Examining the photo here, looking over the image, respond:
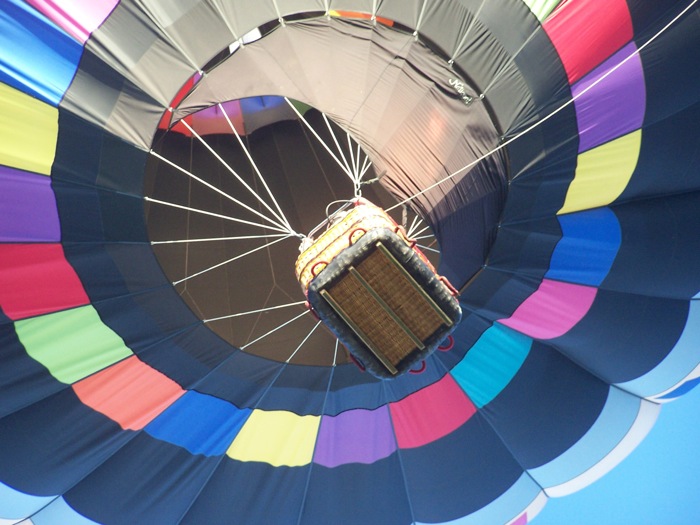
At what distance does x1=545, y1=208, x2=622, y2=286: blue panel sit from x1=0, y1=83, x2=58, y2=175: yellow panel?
216 centimetres

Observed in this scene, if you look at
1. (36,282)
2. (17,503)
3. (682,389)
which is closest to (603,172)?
(682,389)

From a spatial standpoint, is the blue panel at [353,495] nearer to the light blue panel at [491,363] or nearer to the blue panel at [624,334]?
the light blue panel at [491,363]

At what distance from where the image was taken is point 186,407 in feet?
14.5

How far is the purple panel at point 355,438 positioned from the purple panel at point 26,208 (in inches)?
62.6

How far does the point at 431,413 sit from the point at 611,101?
68.5 inches

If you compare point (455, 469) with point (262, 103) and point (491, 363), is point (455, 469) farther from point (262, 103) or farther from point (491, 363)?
point (262, 103)

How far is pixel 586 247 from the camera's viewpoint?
425cm

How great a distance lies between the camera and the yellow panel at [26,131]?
11.7ft

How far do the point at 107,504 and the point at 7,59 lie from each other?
2122 millimetres

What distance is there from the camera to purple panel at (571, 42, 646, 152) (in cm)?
377

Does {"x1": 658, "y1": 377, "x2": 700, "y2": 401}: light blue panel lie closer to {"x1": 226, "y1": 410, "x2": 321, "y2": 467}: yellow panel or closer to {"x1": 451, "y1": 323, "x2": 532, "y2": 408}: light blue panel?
{"x1": 451, "y1": 323, "x2": 532, "y2": 408}: light blue panel

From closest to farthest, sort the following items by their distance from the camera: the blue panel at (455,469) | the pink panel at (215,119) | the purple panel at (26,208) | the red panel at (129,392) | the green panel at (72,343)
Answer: the purple panel at (26,208) → the green panel at (72,343) → the red panel at (129,392) → the blue panel at (455,469) → the pink panel at (215,119)

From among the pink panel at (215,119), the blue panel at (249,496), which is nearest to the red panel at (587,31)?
the pink panel at (215,119)

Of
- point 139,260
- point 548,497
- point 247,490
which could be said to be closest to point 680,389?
point 548,497
